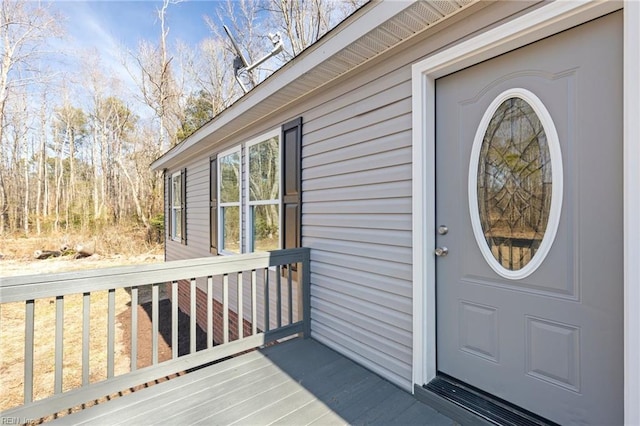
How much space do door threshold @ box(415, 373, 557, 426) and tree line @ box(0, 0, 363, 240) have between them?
32.6 feet

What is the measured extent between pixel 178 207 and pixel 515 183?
7929mm

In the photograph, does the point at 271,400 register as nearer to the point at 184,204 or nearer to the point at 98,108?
the point at 184,204

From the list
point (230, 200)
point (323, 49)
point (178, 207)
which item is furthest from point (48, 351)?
point (323, 49)

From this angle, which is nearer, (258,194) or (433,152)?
(433,152)

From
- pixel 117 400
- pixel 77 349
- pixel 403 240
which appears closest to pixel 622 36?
pixel 403 240

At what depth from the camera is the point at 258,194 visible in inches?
165

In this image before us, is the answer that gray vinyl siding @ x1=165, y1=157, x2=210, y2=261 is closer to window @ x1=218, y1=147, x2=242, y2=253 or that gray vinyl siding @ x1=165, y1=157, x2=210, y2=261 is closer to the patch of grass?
window @ x1=218, y1=147, x2=242, y2=253

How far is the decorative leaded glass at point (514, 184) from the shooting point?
1611 millimetres

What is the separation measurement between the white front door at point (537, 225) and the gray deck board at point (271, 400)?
46 centimetres

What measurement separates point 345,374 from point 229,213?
11.1ft

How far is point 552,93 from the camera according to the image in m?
1.56

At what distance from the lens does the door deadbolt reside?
6.48 feet

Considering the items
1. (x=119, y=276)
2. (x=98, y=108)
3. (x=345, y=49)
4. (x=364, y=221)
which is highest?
(x=98, y=108)

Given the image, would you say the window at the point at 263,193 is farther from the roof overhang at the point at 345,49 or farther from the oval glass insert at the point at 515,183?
the oval glass insert at the point at 515,183
